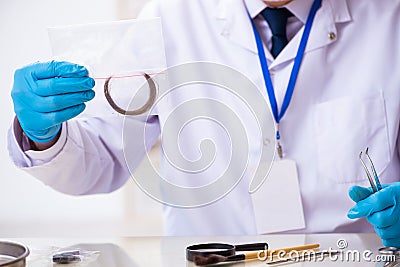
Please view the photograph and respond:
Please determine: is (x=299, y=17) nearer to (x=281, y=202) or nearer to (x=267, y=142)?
(x=267, y=142)

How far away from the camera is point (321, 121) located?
137 centimetres

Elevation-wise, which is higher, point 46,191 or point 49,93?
point 49,93

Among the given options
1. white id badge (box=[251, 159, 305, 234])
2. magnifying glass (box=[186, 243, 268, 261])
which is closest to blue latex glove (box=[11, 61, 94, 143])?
magnifying glass (box=[186, 243, 268, 261])

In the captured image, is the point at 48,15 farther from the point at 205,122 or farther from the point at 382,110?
the point at 382,110

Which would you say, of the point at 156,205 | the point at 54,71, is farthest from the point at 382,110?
the point at 156,205

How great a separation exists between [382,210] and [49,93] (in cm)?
58

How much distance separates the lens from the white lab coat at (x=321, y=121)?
1.35 metres

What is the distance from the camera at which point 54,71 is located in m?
1.10

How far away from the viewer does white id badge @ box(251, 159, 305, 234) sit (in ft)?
4.34

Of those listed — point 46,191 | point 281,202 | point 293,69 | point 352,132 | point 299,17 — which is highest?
point 299,17

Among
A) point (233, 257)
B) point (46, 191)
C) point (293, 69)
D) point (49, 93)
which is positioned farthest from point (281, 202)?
point (46, 191)

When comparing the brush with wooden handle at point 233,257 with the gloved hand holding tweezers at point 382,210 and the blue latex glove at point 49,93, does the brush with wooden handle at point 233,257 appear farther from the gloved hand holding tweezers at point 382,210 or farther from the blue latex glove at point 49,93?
the blue latex glove at point 49,93

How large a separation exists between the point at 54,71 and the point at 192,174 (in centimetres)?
42

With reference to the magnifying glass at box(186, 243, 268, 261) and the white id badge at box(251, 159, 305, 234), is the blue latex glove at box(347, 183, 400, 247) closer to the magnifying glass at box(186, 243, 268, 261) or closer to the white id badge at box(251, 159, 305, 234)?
the magnifying glass at box(186, 243, 268, 261)
